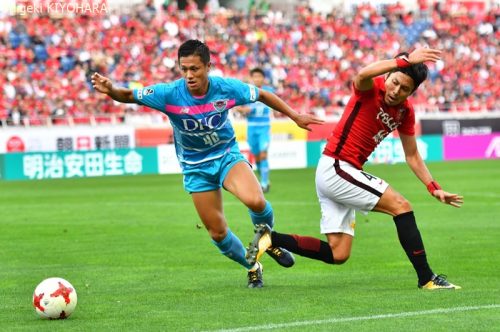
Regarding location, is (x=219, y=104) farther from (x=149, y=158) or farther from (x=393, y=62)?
(x=149, y=158)

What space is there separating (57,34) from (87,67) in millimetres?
1767

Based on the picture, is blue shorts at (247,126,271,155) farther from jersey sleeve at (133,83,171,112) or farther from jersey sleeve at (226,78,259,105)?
jersey sleeve at (133,83,171,112)

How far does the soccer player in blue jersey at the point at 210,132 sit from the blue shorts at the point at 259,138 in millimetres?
14419

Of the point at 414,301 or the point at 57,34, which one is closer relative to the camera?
the point at 414,301

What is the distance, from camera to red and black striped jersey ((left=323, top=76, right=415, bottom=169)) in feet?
31.1

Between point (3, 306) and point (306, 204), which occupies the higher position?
point (3, 306)

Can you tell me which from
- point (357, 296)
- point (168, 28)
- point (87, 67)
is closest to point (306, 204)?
point (357, 296)

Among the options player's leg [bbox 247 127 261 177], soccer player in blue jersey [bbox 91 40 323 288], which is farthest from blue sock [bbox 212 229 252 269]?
player's leg [bbox 247 127 261 177]

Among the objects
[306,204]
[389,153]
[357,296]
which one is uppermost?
[357,296]

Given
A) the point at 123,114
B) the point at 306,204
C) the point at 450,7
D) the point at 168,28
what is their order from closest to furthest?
the point at 306,204, the point at 123,114, the point at 168,28, the point at 450,7

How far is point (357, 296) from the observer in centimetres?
923

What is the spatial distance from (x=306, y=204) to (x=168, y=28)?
2321 centimetres

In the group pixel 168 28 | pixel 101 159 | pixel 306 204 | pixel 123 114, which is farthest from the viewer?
pixel 168 28

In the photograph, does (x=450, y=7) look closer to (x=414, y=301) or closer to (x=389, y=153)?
(x=389, y=153)
